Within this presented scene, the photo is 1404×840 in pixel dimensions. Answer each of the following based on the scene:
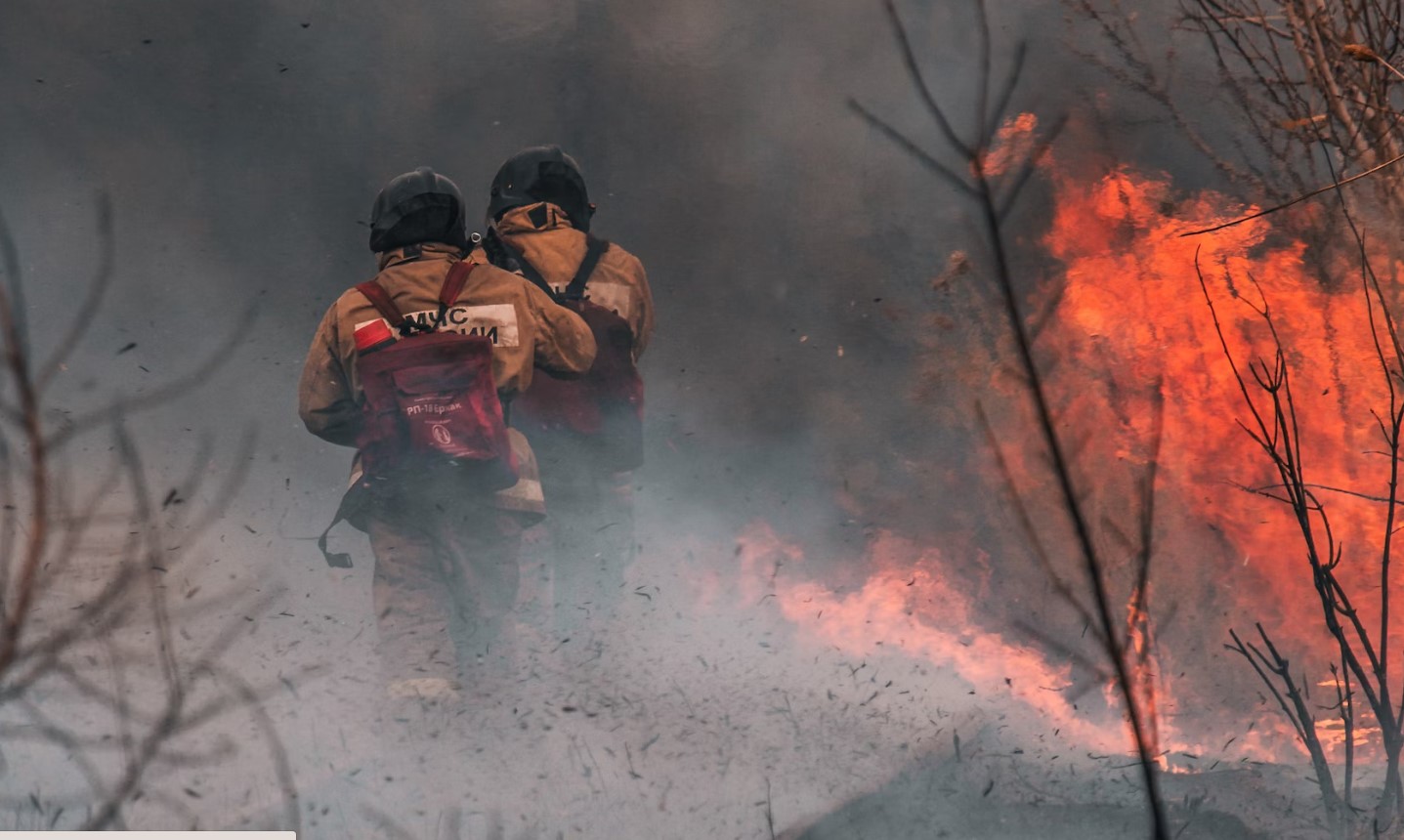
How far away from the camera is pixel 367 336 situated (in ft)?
10.3

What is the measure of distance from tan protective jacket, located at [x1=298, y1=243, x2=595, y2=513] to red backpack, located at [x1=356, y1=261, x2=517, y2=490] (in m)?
0.03

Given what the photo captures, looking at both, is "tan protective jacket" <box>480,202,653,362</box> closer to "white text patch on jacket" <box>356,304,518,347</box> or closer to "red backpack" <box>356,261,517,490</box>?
"white text patch on jacket" <box>356,304,518,347</box>

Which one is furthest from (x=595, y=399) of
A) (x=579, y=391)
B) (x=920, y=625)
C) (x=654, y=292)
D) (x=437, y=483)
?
(x=920, y=625)

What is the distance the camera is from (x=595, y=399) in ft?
10.5

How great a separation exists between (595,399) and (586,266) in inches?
13.8

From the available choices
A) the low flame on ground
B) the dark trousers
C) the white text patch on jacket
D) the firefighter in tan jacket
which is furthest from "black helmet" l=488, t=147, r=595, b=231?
the low flame on ground

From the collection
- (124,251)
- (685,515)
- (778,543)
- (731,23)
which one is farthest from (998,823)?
(124,251)

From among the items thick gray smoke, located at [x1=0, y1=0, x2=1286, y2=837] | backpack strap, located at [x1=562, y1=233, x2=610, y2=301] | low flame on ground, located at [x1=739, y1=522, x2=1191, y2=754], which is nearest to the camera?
thick gray smoke, located at [x1=0, y1=0, x2=1286, y2=837]

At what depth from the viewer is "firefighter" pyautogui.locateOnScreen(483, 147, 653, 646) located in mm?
3080

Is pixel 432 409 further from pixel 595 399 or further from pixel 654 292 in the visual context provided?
pixel 654 292

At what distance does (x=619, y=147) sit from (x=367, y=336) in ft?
2.62

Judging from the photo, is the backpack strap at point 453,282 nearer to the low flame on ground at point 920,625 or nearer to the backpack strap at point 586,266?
the backpack strap at point 586,266

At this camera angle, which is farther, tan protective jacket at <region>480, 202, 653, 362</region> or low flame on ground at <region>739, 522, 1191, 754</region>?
tan protective jacket at <region>480, 202, 653, 362</region>

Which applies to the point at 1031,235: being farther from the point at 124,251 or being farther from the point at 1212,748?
the point at 124,251
